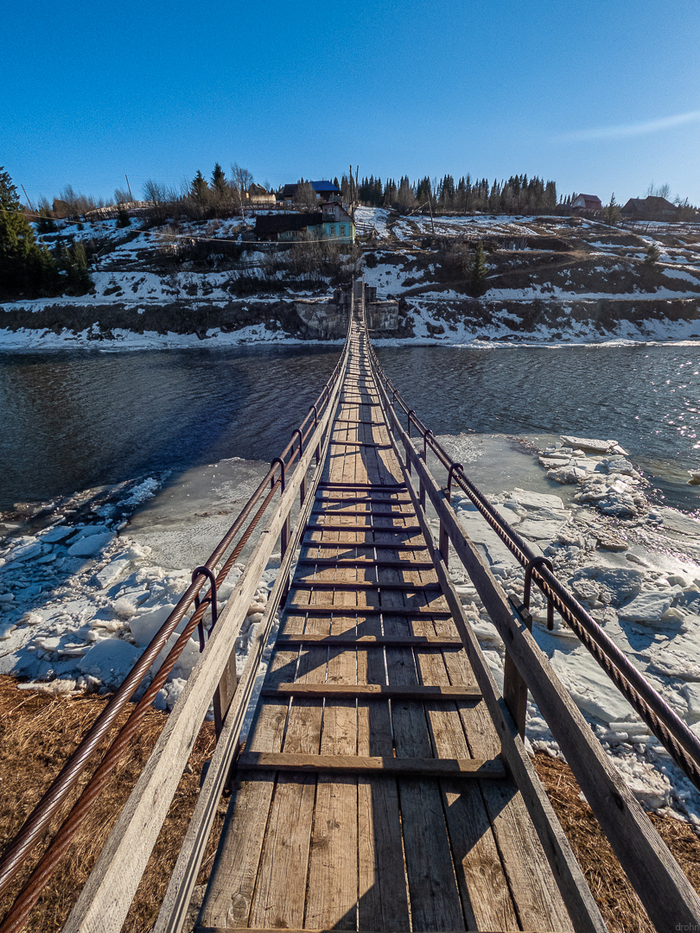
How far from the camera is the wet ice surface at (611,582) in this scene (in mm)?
4965

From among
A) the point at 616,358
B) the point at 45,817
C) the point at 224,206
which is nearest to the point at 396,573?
the point at 45,817

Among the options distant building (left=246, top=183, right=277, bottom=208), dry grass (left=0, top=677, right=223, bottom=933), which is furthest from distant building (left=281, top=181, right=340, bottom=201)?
dry grass (left=0, top=677, right=223, bottom=933)

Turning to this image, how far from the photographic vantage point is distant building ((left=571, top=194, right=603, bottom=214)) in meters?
129

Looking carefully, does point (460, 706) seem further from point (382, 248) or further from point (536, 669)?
point (382, 248)

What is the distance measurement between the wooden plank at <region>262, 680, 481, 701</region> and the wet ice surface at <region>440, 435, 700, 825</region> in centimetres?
106

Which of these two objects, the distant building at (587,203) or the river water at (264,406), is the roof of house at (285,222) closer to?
the river water at (264,406)

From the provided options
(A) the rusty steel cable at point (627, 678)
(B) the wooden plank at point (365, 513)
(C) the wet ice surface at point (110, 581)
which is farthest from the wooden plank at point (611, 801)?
(B) the wooden plank at point (365, 513)

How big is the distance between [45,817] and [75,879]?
360 cm

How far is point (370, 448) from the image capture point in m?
11.1

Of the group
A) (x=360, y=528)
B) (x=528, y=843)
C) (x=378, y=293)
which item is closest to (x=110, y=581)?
(x=360, y=528)

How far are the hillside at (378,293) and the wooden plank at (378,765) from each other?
4636 cm

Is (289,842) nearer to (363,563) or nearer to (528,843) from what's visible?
(528,843)

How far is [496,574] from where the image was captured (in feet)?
27.1

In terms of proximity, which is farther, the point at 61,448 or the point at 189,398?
the point at 189,398
